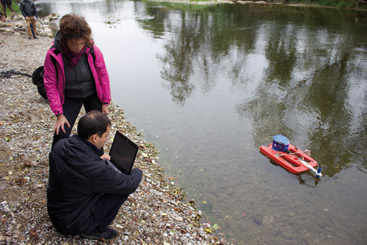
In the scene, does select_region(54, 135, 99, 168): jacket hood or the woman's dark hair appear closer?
select_region(54, 135, 99, 168): jacket hood

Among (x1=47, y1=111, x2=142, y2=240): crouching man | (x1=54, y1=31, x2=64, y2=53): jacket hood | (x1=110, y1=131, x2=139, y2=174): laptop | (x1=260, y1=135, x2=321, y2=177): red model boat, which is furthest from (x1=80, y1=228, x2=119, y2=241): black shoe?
(x1=260, y1=135, x2=321, y2=177): red model boat

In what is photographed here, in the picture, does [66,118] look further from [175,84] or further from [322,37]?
[322,37]

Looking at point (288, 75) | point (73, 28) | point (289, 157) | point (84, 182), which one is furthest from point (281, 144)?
point (288, 75)

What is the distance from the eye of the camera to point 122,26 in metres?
23.5

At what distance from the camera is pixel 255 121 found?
8125 mm

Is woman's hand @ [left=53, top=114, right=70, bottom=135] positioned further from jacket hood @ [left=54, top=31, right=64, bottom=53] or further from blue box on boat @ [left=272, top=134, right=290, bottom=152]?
blue box on boat @ [left=272, top=134, right=290, bottom=152]

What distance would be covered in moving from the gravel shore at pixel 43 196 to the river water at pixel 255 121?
1.59ft

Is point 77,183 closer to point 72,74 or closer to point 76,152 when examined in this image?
point 76,152

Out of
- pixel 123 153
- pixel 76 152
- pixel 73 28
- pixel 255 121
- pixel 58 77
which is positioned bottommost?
pixel 255 121

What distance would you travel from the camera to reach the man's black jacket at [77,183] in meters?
2.71

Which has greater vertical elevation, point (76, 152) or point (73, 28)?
point (73, 28)

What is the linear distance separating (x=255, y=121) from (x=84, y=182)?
20.4 feet

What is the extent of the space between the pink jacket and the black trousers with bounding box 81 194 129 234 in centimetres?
137

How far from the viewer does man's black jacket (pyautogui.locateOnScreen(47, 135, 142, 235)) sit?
271 centimetres
